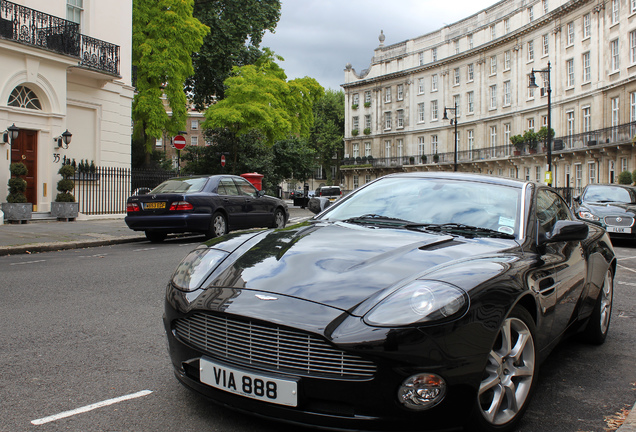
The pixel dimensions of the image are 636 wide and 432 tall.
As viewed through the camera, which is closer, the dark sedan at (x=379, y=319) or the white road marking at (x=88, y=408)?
the dark sedan at (x=379, y=319)

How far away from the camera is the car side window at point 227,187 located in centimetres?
1357

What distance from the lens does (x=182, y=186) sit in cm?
1309

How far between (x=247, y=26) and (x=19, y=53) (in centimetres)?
1988

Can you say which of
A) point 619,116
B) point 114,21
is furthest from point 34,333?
point 619,116

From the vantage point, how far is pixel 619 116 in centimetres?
4034

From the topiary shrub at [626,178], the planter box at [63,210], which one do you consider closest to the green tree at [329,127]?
the topiary shrub at [626,178]

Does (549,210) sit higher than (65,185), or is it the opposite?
(65,185)

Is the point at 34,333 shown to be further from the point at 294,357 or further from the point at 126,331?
the point at 294,357

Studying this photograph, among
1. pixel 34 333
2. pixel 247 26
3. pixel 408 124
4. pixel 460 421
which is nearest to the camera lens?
pixel 460 421

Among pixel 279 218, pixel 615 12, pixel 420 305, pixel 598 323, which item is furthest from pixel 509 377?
pixel 615 12

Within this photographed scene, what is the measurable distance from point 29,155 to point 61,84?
8.73 ft

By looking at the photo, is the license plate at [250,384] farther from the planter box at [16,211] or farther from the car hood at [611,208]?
the planter box at [16,211]

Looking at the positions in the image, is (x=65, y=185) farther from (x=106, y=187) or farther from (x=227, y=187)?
(x=227, y=187)

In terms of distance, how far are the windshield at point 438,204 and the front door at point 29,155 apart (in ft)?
56.4
